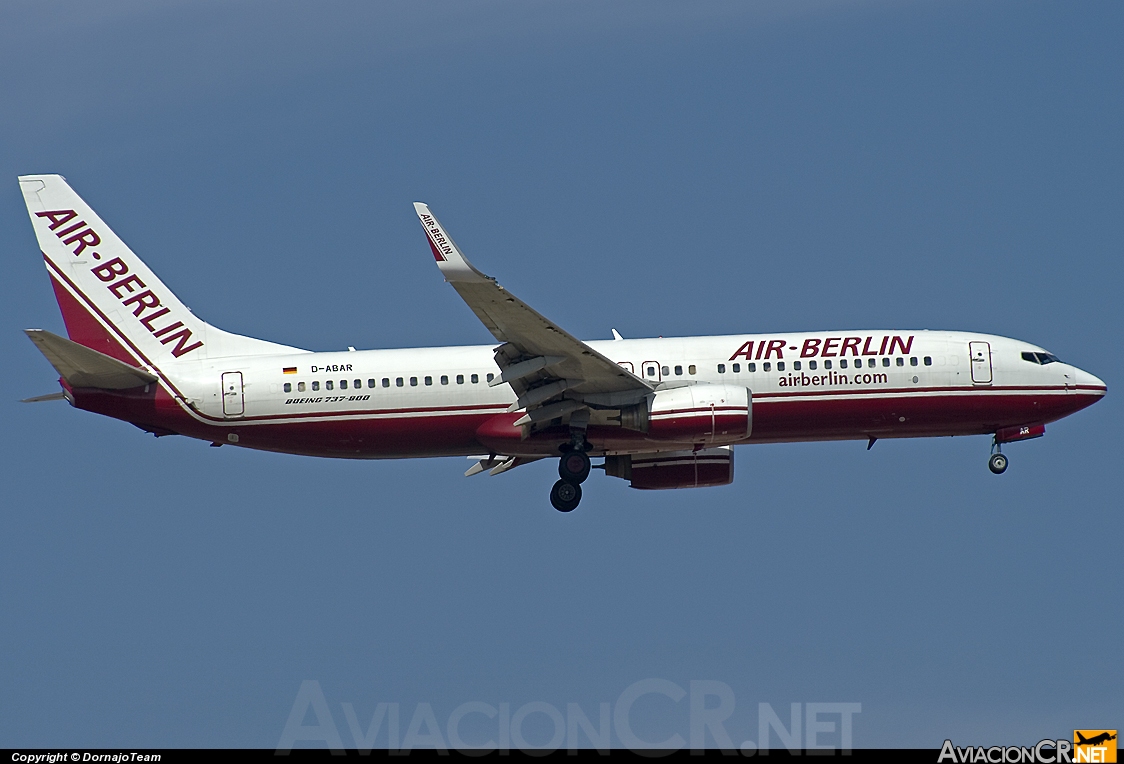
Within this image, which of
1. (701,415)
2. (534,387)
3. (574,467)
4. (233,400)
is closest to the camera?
(701,415)

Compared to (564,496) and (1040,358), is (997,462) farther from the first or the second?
(564,496)

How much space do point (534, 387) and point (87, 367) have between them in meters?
13.0

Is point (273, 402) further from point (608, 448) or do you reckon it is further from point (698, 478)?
point (698, 478)

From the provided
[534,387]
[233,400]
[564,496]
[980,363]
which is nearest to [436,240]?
[534,387]

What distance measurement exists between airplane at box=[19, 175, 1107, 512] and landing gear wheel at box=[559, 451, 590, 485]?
0.04 meters

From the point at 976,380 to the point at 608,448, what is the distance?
11.5m

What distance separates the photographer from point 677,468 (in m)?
53.0

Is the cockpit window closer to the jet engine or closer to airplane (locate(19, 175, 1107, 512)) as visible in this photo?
airplane (locate(19, 175, 1107, 512))

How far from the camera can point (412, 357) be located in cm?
5031

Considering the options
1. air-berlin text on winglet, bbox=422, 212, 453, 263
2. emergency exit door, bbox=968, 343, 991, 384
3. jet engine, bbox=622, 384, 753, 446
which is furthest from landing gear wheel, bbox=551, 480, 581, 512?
emergency exit door, bbox=968, 343, 991, 384

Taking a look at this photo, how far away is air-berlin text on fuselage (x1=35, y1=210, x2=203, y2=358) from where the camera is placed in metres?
51.3

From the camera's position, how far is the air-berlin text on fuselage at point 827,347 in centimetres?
5050

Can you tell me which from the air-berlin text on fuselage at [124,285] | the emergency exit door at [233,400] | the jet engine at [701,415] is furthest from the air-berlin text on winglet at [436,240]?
the air-berlin text on fuselage at [124,285]

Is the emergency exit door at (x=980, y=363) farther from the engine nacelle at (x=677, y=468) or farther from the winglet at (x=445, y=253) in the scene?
the winglet at (x=445, y=253)
